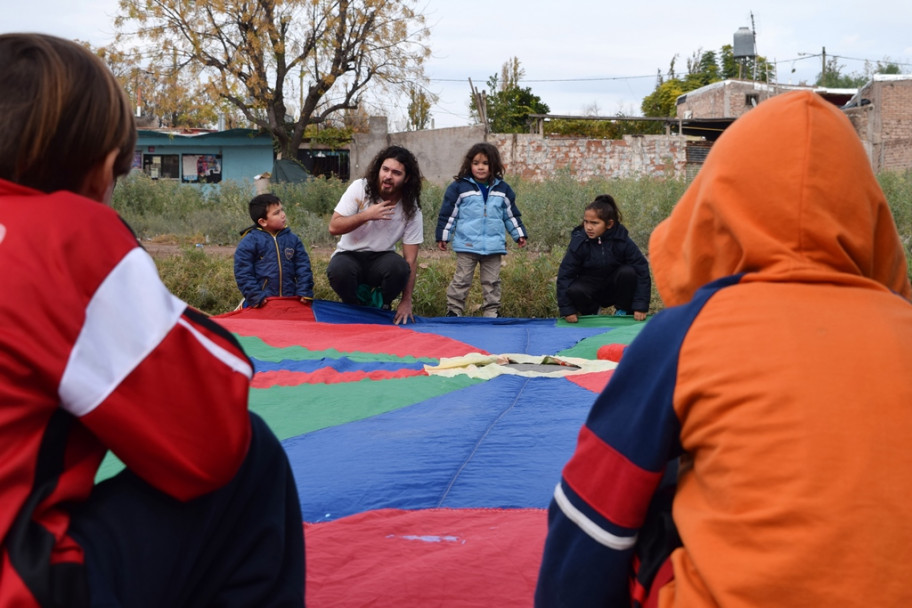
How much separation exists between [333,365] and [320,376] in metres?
0.23

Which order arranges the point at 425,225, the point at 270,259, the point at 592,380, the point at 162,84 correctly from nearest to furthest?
the point at 592,380 < the point at 270,259 < the point at 425,225 < the point at 162,84

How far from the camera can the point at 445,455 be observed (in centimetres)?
276

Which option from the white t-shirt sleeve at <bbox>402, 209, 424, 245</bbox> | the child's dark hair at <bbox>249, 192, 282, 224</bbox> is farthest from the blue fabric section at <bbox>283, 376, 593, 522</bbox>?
Answer: the child's dark hair at <bbox>249, 192, 282, 224</bbox>

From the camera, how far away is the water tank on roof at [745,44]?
39.2 m

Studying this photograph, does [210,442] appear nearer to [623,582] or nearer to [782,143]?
[623,582]

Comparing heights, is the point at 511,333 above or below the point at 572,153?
below

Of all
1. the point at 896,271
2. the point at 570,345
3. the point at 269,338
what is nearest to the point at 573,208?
the point at 570,345

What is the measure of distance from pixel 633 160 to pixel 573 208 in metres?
11.2

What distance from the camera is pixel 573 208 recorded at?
10023 mm

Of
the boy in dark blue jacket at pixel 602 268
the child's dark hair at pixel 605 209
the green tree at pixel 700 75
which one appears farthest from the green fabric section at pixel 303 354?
the green tree at pixel 700 75

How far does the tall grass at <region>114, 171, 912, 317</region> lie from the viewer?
727 centimetres

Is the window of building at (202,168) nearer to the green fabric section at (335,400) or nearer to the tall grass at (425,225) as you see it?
the tall grass at (425,225)

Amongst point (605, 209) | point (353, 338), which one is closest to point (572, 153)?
point (605, 209)

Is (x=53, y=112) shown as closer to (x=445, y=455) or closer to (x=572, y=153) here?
(x=445, y=455)
